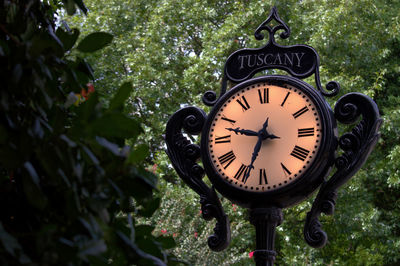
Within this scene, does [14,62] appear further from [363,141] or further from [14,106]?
[363,141]

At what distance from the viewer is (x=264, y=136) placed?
115 inches

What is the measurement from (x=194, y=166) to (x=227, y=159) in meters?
0.23

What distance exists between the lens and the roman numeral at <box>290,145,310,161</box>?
2.85 m

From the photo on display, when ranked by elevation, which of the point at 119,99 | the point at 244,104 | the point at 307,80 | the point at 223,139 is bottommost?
the point at 119,99

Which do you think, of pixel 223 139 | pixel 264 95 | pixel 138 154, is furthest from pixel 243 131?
pixel 138 154

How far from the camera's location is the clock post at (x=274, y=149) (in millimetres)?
2844

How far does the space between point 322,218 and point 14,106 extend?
30.1 feet

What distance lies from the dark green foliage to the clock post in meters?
1.87

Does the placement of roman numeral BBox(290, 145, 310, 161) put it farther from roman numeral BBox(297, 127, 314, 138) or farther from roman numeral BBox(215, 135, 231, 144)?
roman numeral BBox(215, 135, 231, 144)

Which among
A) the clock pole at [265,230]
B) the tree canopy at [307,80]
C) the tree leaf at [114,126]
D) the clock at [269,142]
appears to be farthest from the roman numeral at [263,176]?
the tree canopy at [307,80]

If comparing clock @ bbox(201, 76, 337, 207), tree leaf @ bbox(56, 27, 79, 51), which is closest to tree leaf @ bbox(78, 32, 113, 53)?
tree leaf @ bbox(56, 27, 79, 51)

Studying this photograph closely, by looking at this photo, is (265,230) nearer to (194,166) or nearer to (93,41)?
(194,166)

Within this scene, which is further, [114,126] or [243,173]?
[243,173]

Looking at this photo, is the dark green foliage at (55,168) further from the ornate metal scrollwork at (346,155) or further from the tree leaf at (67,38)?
the ornate metal scrollwork at (346,155)
